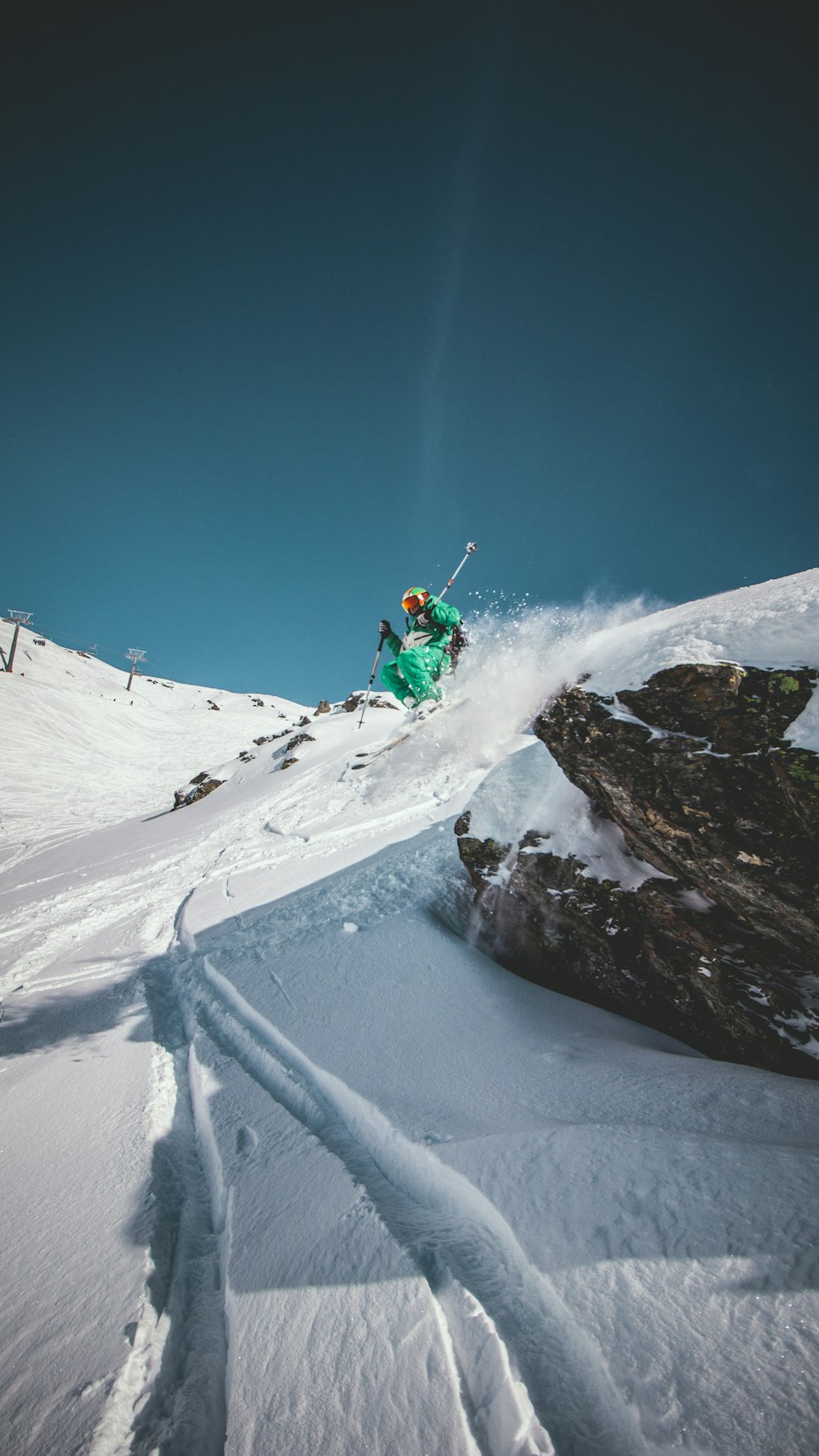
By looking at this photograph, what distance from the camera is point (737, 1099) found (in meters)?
2.87

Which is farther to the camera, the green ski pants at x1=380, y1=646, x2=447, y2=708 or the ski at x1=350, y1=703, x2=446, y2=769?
the ski at x1=350, y1=703, x2=446, y2=769

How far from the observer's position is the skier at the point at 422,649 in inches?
425

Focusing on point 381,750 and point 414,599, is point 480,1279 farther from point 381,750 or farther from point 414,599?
point 381,750

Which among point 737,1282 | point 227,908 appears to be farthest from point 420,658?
point 737,1282

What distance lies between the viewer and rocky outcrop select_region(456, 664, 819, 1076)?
9.70 ft

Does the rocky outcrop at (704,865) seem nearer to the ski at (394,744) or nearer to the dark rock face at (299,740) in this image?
the ski at (394,744)

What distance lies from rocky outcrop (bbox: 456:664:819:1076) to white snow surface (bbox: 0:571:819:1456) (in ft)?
0.68

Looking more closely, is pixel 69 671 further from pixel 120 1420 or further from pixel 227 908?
pixel 120 1420

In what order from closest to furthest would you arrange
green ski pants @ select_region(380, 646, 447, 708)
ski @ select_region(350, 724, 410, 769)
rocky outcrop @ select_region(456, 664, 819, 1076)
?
1. rocky outcrop @ select_region(456, 664, 819, 1076)
2. green ski pants @ select_region(380, 646, 447, 708)
3. ski @ select_region(350, 724, 410, 769)

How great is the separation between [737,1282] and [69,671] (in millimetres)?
60791

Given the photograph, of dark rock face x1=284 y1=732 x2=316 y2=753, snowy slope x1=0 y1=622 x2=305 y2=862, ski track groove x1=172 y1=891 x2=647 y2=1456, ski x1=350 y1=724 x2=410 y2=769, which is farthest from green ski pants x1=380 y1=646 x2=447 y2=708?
snowy slope x1=0 y1=622 x2=305 y2=862

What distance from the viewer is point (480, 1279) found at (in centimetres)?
214

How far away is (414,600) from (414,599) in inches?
0.7

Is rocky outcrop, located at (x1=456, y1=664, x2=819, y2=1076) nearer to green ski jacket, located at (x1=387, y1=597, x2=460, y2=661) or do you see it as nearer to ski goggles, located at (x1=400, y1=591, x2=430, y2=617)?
green ski jacket, located at (x1=387, y1=597, x2=460, y2=661)
